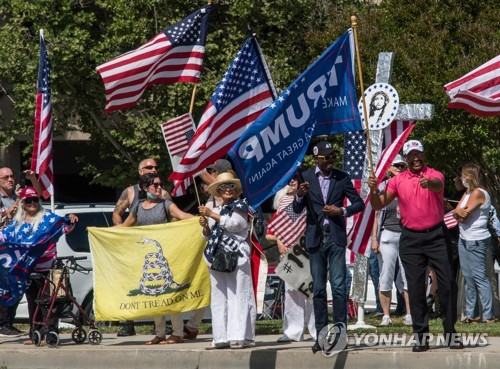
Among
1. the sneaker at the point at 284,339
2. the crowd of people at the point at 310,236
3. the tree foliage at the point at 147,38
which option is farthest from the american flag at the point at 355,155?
the tree foliage at the point at 147,38

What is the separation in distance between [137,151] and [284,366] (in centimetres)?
1348

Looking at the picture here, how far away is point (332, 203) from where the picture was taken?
35.9 ft

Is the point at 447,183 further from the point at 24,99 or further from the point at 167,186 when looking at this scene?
the point at 24,99

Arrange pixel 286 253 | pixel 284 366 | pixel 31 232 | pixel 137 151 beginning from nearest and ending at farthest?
pixel 284 366 < pixel 286 253 < pixel 31 232 < pixel 137 151

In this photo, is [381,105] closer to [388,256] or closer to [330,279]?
[388,256]

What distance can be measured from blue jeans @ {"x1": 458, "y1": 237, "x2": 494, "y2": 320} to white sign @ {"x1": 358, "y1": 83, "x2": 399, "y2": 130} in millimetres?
2395

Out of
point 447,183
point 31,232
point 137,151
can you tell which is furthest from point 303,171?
point 137,151

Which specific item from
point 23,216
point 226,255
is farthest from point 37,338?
point 226,255

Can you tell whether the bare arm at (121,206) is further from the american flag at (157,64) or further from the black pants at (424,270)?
the black pants at (424,270)

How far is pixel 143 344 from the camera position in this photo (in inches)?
500

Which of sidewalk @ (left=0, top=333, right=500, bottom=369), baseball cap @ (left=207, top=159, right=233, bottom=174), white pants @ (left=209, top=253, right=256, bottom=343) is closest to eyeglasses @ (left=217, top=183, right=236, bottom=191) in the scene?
white pants @ (left=209, top=253, right=256, bottom=343)

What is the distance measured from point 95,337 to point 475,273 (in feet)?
15.5

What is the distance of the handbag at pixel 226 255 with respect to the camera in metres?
11.3

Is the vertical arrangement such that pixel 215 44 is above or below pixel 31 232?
above
